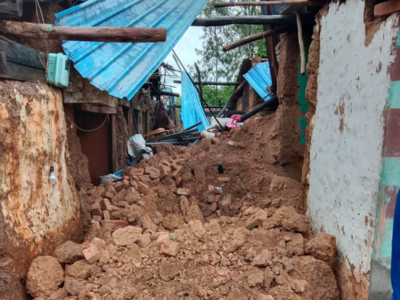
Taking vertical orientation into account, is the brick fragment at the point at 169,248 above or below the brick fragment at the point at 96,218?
above

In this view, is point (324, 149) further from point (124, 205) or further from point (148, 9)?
point (148, 9)

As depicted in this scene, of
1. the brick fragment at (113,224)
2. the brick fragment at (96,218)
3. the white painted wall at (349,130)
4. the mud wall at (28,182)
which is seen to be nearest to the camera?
the white painted wall at (349,130)

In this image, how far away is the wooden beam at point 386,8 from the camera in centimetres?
235

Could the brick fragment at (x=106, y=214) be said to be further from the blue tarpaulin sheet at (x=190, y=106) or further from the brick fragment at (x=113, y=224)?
the blue tarpaulin sheet at (x=190, y=106)

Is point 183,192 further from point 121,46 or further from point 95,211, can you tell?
point 121,46

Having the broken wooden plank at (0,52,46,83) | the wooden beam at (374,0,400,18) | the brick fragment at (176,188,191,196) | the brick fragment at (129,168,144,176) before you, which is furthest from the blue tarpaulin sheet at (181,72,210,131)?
the wooden beam at (374,0,400,18)

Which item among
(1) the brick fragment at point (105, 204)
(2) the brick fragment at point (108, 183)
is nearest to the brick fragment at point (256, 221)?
(1) the brick fragment at point (105, 204)

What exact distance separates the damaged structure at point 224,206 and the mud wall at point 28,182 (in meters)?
0.01

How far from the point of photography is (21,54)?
3070 mm

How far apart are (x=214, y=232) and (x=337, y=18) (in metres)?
2.90

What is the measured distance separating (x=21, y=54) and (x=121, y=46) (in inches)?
65.6

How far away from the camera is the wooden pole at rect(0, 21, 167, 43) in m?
2.86

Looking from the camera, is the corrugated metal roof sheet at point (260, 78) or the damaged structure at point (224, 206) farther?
the corrugated metal roof sheet at point (260, 78)

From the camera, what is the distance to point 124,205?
467 centimetres
